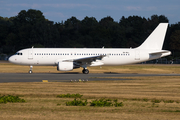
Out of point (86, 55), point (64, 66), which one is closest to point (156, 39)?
point (86, 55)

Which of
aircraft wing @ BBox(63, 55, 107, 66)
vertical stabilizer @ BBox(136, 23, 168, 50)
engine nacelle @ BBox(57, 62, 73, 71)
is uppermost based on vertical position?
vertical stabilizer @ BBox(136, 23, 168, 50)

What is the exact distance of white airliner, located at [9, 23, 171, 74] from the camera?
1416 inches

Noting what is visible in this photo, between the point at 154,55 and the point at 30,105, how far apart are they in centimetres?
2860

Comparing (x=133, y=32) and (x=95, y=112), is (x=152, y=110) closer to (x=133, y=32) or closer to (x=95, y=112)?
(x=95, y=112)

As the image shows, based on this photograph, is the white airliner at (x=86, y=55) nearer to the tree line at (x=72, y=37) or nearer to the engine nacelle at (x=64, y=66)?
the engine nacelle at (x=64, y=66)

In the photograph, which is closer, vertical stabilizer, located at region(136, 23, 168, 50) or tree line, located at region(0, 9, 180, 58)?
vertical stabilizer, located at region(136, 23, 168, 50)

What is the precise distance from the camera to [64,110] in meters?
11.1

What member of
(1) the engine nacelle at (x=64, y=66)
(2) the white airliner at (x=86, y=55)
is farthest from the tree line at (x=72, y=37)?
(1) the engine nacelle at (x=64, y=66)

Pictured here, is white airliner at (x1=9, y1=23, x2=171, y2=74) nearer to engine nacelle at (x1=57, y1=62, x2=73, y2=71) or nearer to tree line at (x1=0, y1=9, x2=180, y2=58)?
engine nacelle at (x1=57, y1=62, x2=73, y2=71)

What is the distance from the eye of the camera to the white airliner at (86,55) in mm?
35969

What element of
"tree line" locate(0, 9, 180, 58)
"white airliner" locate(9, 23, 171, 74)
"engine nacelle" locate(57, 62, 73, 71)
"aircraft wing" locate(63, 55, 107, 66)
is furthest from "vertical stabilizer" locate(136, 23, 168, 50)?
"tree line" locate(0, 9, 180, 58)

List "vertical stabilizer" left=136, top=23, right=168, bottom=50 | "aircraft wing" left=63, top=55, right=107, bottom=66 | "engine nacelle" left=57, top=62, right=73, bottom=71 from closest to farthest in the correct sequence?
"engine nacelle" left=57, top=62, right=73, bottom=71 < "aircraft wing" left=63, top=55, right=107, bottom=66 < "vertical stabilizer" left=136, top=23, right=168, bottom=50

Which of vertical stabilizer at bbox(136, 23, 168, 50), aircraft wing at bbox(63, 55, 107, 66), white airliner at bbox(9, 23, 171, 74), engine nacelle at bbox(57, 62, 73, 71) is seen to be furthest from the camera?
vertical stabilizer at bbox(136, 23, 168, 50)

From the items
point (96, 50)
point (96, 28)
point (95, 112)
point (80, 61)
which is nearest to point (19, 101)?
point (95, 112)
